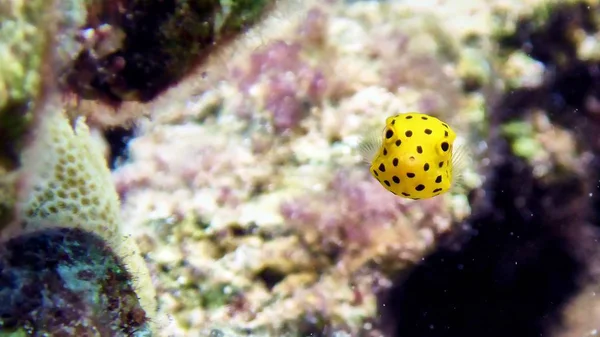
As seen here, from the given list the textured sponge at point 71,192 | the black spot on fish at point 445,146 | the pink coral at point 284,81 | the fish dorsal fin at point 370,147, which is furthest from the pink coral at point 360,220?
the textured sponge at point 71,192

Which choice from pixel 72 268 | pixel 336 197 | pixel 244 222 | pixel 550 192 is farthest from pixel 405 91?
pixel 72 268

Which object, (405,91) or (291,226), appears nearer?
(291,226)

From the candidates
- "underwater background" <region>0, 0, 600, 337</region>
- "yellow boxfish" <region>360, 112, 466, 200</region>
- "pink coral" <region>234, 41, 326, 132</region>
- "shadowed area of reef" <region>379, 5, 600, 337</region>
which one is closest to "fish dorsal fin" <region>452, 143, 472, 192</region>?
"underwater background" <region>0, 0, 600, 337</region>

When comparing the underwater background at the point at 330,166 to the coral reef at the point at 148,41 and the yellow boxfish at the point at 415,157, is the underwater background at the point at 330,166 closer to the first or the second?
the coral reef at the point at 148,41

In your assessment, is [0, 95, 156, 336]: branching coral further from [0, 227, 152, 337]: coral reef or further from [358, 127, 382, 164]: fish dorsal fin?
[358, 127, 382, 164]: fish dorsal fin

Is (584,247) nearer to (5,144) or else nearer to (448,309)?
(448,309)
